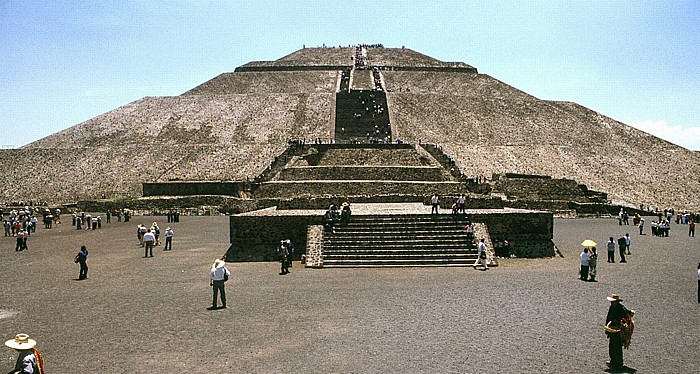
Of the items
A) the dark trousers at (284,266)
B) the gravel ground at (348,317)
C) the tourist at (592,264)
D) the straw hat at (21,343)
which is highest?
the tourist at (592,264)

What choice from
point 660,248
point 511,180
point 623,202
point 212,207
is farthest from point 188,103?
point 660,248

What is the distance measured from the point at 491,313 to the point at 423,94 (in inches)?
1912

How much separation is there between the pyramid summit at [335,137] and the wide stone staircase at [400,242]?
20029mm

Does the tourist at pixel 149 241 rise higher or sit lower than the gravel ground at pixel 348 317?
higher

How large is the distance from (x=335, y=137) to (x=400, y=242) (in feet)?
97.7

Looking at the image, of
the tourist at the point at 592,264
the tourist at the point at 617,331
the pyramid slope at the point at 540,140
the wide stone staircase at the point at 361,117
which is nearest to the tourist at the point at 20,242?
the tourist at the point at 592,264

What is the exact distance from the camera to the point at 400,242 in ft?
57.4

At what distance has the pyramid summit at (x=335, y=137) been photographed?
40688 mm

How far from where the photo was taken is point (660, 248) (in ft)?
65.9

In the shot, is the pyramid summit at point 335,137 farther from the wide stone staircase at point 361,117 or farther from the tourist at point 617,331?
the tourist at point 617,331

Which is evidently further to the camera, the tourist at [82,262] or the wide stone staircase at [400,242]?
the wide stone staircase at [400,242]

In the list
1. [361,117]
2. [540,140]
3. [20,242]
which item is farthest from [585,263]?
[361,117]

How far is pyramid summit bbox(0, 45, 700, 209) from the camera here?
133ft

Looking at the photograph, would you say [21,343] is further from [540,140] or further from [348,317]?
[540,140]
